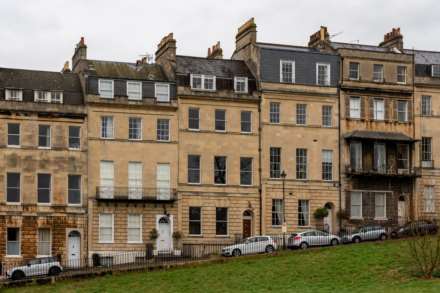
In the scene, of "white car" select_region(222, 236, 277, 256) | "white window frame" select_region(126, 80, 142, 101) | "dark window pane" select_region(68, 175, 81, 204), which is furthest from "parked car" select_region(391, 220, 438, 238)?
"dark window pane" select_region(68, 175, 81, 204)

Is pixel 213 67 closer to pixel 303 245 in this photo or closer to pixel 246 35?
pixel 246 35

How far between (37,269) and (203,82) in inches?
749

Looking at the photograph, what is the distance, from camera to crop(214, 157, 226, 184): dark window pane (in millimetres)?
71188

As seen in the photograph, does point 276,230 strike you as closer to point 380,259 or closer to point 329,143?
point 329,143

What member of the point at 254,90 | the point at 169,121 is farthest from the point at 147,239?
the point at 254,90

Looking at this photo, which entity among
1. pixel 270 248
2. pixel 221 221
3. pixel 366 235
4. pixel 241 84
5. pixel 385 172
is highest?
pixel 241 84

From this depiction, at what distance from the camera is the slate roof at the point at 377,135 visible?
73812 millimetres

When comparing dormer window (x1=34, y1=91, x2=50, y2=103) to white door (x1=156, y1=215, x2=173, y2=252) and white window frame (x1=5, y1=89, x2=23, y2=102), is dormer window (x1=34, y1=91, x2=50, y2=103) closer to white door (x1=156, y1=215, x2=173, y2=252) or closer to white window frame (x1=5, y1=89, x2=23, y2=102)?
white window frame (x1=5, y1=89, x2=23, y2=102)

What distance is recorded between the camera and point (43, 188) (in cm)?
6662

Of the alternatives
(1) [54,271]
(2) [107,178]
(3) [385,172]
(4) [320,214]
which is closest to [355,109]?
(3) [385,172]

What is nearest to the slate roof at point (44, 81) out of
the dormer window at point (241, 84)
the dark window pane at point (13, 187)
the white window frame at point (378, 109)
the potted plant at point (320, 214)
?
the dark window pane at point (13, 187)

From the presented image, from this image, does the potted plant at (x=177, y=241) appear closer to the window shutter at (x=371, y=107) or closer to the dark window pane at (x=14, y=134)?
the dark window pane at (x=14, y=134)

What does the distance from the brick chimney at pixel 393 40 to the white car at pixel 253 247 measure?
22990 mm

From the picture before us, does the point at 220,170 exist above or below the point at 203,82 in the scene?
below
